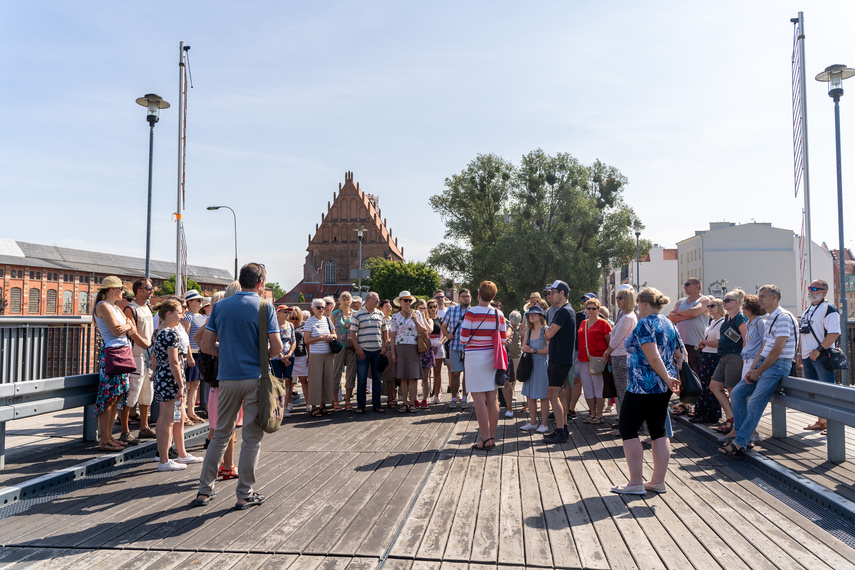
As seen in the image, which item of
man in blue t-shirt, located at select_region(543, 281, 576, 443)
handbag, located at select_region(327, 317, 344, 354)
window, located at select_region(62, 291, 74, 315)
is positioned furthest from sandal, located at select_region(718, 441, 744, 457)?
window, located at select_region(62, 291, 74, 315)

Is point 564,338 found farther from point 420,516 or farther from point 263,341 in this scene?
point 263,341

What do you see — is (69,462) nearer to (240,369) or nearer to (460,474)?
(240,369)

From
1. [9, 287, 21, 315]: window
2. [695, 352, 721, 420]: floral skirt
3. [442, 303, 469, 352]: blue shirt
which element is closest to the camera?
[695, 352, 721, 420]: floral skirt

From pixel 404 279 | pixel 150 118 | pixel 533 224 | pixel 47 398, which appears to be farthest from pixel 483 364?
pixel 404 279

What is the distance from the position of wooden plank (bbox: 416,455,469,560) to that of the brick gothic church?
93852 mm

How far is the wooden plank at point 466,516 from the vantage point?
393 cm

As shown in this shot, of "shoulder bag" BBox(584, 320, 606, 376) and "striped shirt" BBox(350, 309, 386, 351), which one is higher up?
"striped shirt" BBox(350, 309, 386, 351)

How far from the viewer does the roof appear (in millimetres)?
96312

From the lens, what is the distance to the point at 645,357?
529 centimetres

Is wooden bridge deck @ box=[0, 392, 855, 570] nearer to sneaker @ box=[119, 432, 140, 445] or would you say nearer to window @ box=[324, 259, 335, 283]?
sneaker @ box=[119, 432, 140, 445]

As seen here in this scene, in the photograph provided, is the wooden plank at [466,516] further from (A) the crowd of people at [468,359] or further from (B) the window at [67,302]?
(B) the window at [67,302]

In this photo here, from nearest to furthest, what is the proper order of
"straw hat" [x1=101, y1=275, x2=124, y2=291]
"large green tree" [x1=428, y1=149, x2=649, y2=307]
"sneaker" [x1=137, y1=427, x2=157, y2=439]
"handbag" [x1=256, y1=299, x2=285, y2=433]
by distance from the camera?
"handbag" [x1=256, y1=299, x2=285, y2=433], "straw hat" [x1=101, y1=275, x2=124, y2=291], "sneaker" [x1=137, y1=427, x2=157, y2=439], "large green tree" [x1=428, y1=149, x2=649, y2=307]

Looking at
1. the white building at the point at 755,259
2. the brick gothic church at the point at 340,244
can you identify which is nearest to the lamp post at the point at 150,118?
the white building at the point at 755,259

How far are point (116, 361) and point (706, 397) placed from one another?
298 inches
